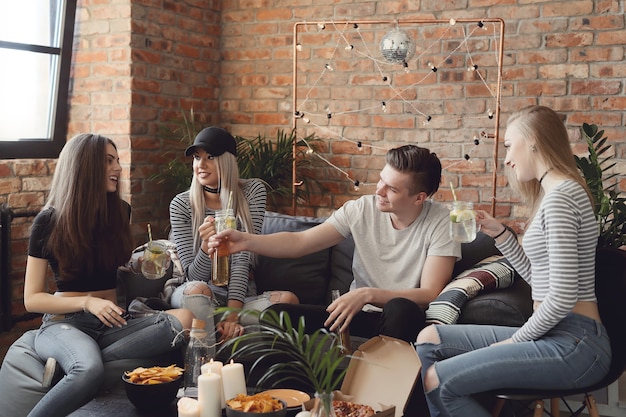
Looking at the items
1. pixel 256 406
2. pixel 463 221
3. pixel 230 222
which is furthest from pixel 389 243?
pixel 256 406

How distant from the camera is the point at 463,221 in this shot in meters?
2.50

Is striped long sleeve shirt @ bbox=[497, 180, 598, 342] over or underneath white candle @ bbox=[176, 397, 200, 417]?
over

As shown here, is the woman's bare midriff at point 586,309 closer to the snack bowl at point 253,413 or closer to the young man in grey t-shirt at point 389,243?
the young man in grey t-shirt at point 389,243

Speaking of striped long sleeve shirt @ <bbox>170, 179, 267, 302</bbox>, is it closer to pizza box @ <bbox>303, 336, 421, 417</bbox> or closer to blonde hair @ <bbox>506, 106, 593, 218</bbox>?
pizza box @ <bbox>303, 336, 421, 417</bbox>

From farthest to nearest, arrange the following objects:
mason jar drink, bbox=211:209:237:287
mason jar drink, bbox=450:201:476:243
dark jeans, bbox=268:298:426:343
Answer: mason jar drink, bbox=211:209:237:287, dark jeans, bbox=268:298:426:343, mason jar drink, bbox=450:201:476:243

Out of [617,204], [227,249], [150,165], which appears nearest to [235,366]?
[227,249]

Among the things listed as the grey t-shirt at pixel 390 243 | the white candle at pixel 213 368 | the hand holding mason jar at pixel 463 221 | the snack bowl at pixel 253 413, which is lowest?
the snack bowl at pixel 253 413

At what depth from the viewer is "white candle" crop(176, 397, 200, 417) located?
6.67 feet

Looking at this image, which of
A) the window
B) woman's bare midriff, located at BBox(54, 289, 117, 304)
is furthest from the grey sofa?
the window

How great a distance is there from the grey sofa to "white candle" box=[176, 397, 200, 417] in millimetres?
831

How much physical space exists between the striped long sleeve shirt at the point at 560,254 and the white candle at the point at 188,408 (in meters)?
1.00

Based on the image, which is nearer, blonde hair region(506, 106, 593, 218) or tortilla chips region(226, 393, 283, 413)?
tortilla chips region(226, 393, 283, 413)

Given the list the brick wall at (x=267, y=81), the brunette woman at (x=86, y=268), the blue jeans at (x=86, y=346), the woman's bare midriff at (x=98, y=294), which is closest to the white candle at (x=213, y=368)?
the blue jeans at (x=86, y=346)

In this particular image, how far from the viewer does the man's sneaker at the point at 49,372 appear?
8.71 ft
